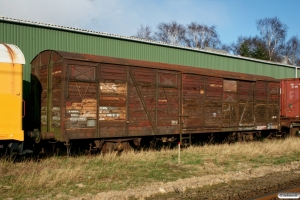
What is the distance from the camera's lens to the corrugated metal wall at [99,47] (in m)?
14.1

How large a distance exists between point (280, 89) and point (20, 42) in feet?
48.5

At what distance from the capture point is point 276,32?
60.8 m

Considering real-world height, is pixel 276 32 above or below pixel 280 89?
above

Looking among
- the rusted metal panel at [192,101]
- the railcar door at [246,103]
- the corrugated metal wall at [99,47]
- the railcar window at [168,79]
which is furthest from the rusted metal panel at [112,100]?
the railcar door at [246,103]

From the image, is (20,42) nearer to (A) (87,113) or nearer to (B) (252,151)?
(A) (87,113)

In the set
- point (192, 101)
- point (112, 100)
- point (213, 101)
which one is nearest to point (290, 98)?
point (213, 101)

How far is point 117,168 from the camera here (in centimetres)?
986

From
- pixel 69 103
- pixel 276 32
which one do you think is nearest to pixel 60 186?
pixel 69 103

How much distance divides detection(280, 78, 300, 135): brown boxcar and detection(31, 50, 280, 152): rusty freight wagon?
3832 mm

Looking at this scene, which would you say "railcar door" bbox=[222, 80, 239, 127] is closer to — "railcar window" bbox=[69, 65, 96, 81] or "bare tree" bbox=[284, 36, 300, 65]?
"railcar window" bbox=[69, 65, 96, 81]

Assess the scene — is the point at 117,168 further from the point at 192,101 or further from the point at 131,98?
the point at 192,101

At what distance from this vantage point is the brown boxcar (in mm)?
19234

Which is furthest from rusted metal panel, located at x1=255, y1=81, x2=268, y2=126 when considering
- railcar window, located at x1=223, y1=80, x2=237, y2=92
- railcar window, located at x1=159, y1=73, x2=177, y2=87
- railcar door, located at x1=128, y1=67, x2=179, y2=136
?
railcar window, located at x1=159, y1=73, x2=177, y2=87

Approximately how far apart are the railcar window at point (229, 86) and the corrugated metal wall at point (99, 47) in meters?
5.18
